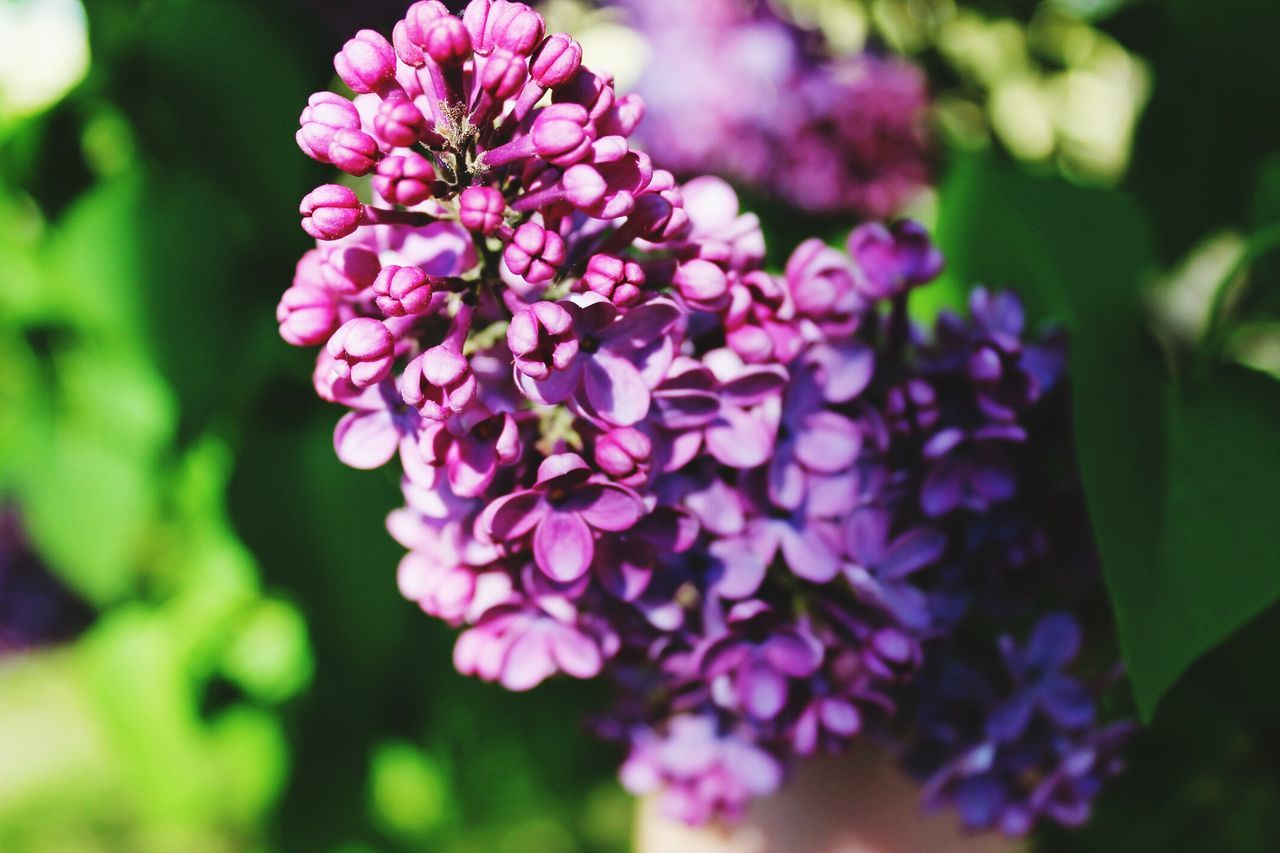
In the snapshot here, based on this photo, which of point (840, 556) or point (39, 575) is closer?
point (840, 556)

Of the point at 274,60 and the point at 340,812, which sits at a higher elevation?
the point at 274,60

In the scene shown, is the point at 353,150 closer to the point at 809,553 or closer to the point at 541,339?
the point at 541,339

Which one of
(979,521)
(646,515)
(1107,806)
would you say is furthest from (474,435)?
(1107,806)

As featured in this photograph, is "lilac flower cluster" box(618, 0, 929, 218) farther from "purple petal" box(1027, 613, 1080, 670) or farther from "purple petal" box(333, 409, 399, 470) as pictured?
"purple petal" box(333, 409, 399, 470)

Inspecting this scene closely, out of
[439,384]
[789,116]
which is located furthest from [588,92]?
[789,116]

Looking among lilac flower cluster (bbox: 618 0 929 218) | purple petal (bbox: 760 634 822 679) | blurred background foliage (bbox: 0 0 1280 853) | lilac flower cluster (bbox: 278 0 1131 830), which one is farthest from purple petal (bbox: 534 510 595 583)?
lilac flower cluster (bbox: 618 0 929 218)

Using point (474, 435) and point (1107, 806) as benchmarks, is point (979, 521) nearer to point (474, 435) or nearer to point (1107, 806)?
point (474, 435)

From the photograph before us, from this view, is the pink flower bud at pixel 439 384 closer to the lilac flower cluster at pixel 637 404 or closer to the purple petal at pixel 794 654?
the lilac flower cluster at pixel 637 404
